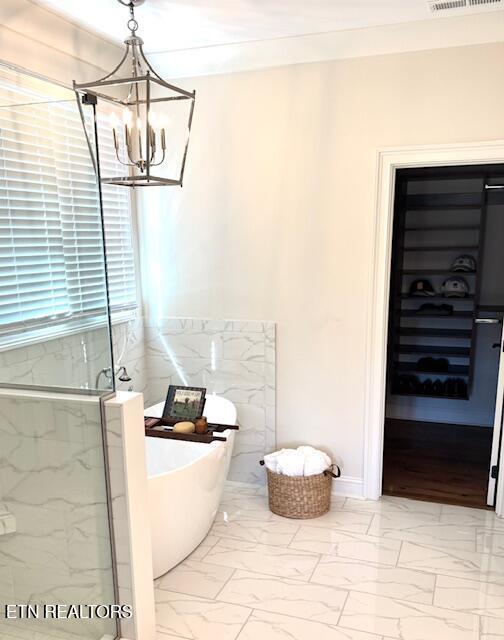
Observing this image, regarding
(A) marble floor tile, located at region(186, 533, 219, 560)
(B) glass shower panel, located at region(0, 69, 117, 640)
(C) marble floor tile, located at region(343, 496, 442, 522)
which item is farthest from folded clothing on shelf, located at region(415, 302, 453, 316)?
(B) glass shower panel, located at region(0, 69, 117, 640)

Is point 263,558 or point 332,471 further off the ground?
point 332,471

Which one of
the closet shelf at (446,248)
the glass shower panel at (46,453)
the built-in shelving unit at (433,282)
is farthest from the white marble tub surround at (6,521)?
the closet shelf at (446,248)

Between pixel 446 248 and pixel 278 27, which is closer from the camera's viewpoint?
pixel 278 27

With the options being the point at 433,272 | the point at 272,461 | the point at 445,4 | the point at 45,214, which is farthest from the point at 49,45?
the point at 433,272

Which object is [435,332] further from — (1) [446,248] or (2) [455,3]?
(2) [455,3]

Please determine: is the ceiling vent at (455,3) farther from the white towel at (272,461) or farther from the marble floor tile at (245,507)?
the marble floor tile at (245,507)

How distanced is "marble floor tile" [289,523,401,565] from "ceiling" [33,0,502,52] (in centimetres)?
273

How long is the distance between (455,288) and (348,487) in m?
2.03

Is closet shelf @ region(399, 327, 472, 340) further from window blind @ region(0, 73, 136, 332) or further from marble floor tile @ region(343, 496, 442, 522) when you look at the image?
window blind @ region(0, 73, 136, 332)

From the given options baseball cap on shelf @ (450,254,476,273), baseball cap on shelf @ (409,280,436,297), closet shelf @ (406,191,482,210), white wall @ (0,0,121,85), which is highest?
white wall @ (0,0,121,85)

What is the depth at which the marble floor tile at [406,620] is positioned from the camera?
2207 mm

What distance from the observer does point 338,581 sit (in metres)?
2.56

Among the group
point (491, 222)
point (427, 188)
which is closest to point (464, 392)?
point (491, 222)

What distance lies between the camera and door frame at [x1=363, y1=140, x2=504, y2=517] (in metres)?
2.88
